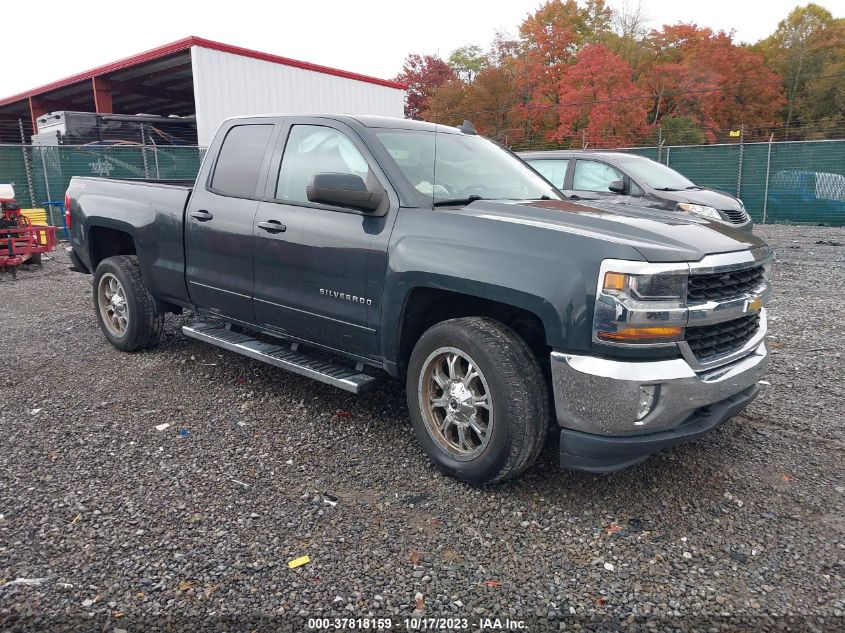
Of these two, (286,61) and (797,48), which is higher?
(797,48)

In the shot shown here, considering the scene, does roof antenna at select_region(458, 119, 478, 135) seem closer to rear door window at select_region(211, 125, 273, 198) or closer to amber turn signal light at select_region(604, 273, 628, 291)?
rear door window at select_region(211, 125, 273, 198)

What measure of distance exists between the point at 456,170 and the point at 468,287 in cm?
118

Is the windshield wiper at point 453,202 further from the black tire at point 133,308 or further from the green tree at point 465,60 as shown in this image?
the green tree at point 465,60

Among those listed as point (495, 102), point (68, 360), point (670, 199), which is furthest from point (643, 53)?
point (68, 360)

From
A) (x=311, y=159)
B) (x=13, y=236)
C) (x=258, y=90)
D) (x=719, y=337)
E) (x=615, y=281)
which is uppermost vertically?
(x=258, y=90)

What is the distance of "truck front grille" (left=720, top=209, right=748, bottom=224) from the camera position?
10234mm

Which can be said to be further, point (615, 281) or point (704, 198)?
point (704, 198)

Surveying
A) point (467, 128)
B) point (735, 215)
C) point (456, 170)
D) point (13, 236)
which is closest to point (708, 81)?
point (735, 215)

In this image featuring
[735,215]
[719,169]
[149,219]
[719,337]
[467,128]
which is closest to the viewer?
[719,337]

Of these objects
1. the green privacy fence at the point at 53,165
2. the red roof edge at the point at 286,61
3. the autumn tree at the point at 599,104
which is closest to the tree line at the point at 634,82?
the autumn tree at the point at 599,104

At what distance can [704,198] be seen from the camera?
1020 centimetres

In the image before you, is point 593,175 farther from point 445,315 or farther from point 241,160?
point 445,315

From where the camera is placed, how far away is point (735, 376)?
3293 mm

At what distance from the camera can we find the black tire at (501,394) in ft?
10.4
